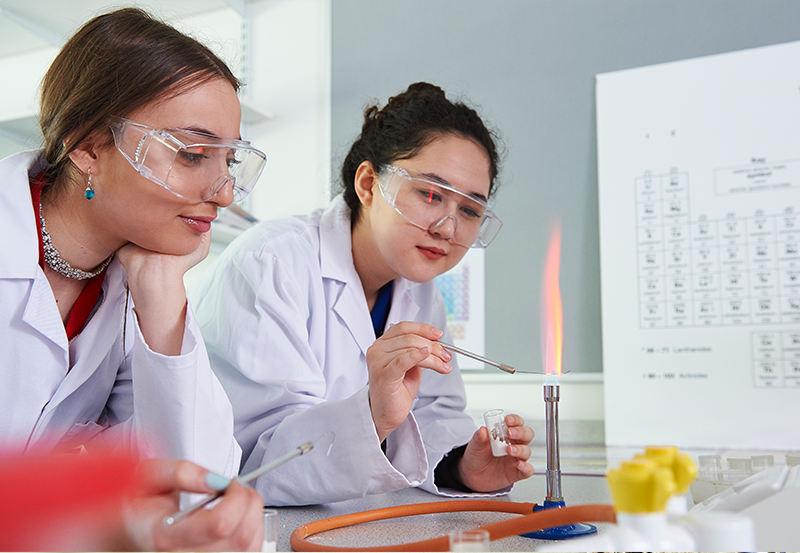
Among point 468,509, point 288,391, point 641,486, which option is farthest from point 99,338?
point 641,486

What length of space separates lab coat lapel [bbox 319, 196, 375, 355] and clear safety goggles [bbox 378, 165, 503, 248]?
16cm

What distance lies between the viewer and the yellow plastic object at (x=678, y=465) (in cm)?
32

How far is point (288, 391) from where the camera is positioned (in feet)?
3.35

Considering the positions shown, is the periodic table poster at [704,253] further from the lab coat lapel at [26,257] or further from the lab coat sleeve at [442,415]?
the lab coat lapel at [26,257]

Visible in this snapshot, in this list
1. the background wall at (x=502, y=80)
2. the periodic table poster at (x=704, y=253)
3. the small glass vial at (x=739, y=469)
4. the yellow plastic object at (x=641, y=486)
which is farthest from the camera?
the background wall at (x=502, y=80)

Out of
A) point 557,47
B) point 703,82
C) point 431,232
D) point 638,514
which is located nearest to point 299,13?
point 557,47

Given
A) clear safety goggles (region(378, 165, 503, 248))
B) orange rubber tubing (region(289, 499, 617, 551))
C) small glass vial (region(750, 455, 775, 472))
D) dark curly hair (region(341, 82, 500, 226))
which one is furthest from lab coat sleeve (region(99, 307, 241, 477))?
small glass vial (region(750, 455, 775, 472))

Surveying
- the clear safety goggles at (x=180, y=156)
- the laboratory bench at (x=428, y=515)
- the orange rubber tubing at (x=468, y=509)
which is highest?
the clear safety goggles at (x=180, y=156)

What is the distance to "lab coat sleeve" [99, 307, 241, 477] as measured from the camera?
859mm

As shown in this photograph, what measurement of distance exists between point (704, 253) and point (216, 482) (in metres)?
1.89

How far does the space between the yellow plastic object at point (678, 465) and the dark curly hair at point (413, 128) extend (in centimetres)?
105

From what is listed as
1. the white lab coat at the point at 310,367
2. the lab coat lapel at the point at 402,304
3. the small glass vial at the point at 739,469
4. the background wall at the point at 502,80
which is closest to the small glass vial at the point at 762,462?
the small glass vial at the point at 739,469

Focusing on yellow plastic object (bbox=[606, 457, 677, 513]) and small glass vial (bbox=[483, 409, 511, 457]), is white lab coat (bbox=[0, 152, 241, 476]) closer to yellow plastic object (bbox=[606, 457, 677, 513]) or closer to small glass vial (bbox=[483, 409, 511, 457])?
small glass vial (bbox=[483, 409, 511, 457])

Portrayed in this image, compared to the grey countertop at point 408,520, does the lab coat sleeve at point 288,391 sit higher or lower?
higher
